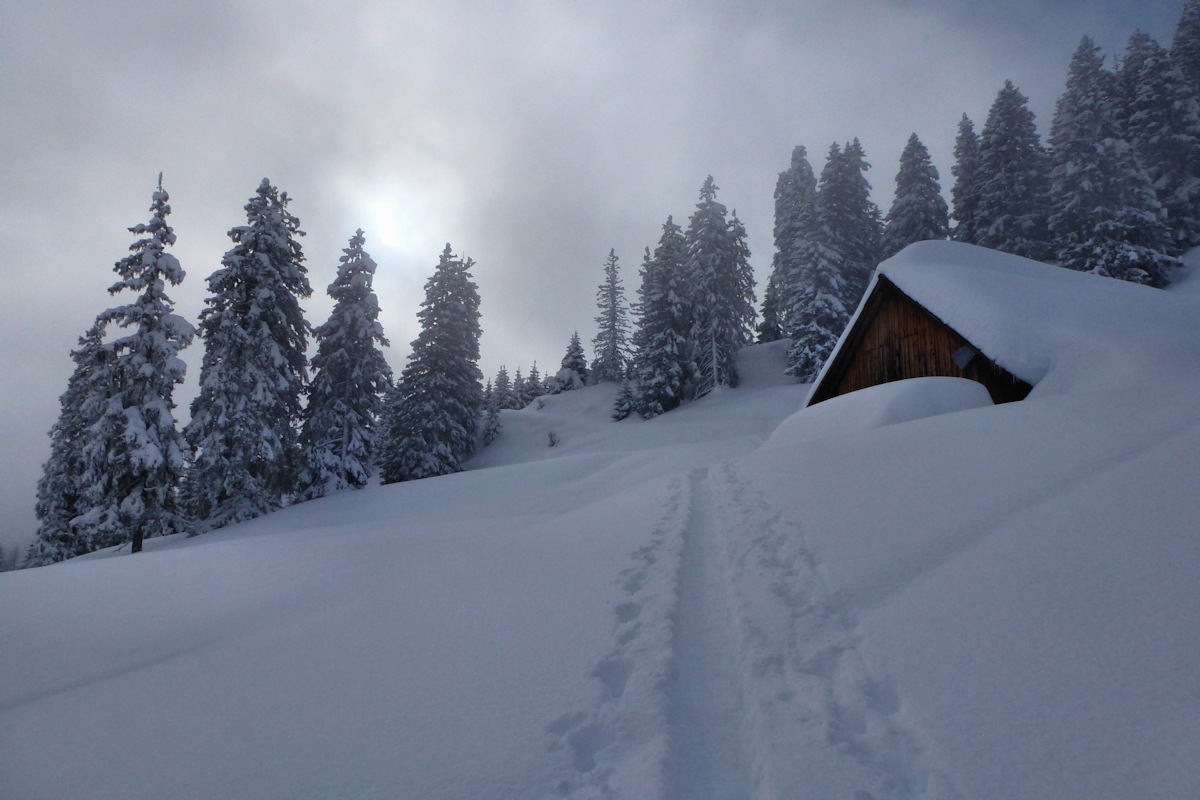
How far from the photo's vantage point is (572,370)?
48938 mm

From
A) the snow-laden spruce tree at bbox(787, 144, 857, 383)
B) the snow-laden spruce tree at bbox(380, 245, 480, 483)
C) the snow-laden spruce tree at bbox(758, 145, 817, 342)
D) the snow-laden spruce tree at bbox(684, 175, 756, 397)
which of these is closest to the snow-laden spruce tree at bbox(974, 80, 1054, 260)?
the snow-laden spruce tree at bbox(787, 144, 857, 383)

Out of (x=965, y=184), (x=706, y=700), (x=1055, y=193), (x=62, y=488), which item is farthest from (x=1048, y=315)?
(x=62, y=488)

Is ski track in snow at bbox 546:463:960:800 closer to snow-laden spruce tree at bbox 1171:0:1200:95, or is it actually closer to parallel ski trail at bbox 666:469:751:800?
parallel ski trail at bbox 666:469:751:800

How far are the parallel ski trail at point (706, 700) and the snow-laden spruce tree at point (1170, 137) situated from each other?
3511 centimetres

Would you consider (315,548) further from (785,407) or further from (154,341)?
(785,407)

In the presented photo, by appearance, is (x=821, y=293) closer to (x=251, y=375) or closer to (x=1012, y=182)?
(x=1012, y=182)

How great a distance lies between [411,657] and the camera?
11.8 ft

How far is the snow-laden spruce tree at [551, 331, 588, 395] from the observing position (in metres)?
48.5

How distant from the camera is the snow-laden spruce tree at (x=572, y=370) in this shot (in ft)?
159

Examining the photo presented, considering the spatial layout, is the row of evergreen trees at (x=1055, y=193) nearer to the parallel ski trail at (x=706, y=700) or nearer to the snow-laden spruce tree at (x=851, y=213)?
the snow-laden spruce tree at (x=851, y=213)

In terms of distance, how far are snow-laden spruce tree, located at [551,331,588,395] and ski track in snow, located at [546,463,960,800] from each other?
43.9m

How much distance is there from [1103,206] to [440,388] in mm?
33780

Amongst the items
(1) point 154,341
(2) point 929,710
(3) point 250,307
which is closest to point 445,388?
(3) point 250,307

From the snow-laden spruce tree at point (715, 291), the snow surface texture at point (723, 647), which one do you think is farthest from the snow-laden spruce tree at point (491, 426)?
the snow surface texture at point (723, 647)
